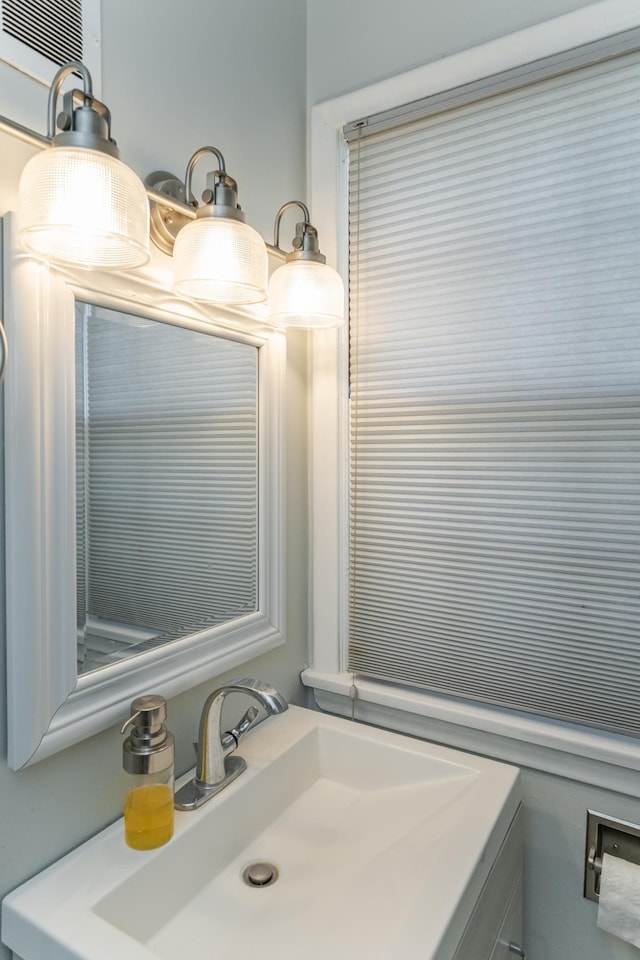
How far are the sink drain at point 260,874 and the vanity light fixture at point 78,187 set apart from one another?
958mm

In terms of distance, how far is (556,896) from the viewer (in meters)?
1.12

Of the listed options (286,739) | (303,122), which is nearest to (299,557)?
(286,739)

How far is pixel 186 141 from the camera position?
994 mm

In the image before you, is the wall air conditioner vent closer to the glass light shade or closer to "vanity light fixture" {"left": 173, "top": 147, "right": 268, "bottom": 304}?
"vanity light fixture" {"left": 173, "top": 147, "right": 268, "bottom": 304}

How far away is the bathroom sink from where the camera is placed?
72 centimetres

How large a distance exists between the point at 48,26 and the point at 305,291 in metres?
0.51

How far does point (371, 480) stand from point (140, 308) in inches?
24.2

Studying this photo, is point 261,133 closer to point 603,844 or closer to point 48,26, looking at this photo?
point 48,26

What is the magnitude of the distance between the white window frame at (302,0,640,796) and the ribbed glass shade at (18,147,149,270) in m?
0.66

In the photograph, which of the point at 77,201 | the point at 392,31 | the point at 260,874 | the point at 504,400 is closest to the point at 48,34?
the point at 77,201

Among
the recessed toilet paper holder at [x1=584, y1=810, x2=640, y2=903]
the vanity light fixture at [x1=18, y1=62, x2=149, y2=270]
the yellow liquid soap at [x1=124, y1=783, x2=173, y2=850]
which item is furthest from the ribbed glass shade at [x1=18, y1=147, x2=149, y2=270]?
the recessed toilet paper holder at [x1=584, y1=810, x2=640, y2=903]

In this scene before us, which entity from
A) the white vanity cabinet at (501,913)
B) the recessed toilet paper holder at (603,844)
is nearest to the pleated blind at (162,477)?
the white vanity cabinet at (501,913)

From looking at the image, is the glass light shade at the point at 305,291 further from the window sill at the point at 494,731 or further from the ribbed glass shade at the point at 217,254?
the window sill at the point at 494,731

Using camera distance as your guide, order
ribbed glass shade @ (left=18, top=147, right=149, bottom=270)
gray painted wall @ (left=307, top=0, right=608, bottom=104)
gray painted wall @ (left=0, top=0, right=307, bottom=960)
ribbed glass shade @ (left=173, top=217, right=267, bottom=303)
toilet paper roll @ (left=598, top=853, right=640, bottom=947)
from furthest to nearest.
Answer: gray painted wall @ (left=307, top=0, right=608, bottom=104) → toilet paper roll @ (left=598, top=853, right=640, bottom=947) → ribbed glass shade @ (left=173, top=217, right=267, bottom=303) → gray painted wall @ (left=0, top=0, right=307, bottom=960) → ribbed glass shade @ (left=18, top=147, right=149, bottom=270)
